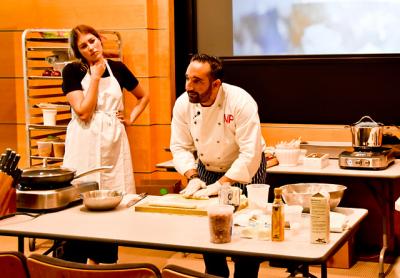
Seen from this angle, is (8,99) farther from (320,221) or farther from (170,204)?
(320,221)

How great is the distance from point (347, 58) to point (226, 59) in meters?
1.06

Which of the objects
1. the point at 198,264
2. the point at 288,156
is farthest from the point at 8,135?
the point at 288,156

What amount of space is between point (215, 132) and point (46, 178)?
931mm

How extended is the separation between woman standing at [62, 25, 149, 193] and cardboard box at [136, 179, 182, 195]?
581 mm

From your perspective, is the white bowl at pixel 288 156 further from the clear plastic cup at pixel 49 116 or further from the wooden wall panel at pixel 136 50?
the clear plastic cup at pixel 49 116

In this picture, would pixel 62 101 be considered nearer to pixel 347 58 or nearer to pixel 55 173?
pixel 347 58

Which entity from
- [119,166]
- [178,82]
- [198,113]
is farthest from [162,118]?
[198,113]

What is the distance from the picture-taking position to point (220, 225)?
2730mm

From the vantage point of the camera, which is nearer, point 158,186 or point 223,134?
point 223,134

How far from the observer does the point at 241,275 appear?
3414 mm

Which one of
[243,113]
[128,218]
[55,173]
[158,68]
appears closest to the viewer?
[128,218]

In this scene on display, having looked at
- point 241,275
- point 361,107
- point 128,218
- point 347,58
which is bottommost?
point 241,275

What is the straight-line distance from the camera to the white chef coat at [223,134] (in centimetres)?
371

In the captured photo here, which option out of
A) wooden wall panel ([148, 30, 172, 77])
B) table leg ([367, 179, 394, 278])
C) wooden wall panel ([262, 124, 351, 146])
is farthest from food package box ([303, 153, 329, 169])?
wooden wall panel ([148, 30, 172, 77])
